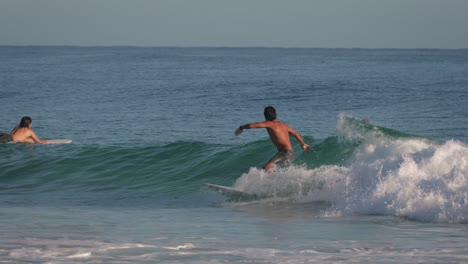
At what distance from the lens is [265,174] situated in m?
13.0

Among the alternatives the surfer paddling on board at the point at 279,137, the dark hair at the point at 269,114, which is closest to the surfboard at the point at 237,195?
the surfer paddling on board at the point at 279,137

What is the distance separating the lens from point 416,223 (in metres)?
10.0

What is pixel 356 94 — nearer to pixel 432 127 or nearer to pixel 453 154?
pixel 432 127

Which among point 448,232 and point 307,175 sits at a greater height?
point 307,175

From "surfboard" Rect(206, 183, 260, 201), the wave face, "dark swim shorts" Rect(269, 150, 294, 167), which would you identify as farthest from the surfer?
"dark swim shorts" Rect(269, 150, 294, 167)

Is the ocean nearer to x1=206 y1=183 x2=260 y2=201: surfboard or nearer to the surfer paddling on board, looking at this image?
x1=206 y1=183 x2=260 y2=201: surfboard

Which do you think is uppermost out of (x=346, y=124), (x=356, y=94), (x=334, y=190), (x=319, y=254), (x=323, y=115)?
(x=356, y=94)

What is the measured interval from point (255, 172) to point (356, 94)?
28804 millimetres

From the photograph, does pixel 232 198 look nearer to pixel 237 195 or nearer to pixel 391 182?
pixel 237 195

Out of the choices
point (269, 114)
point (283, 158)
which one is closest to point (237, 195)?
point (283, 158)

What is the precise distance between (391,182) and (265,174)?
88.0 inches

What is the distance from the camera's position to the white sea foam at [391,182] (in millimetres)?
10695

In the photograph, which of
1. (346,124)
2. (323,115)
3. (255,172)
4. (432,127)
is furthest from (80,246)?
(323,115)

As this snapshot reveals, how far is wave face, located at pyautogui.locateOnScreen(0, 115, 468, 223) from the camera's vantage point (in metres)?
11.2
